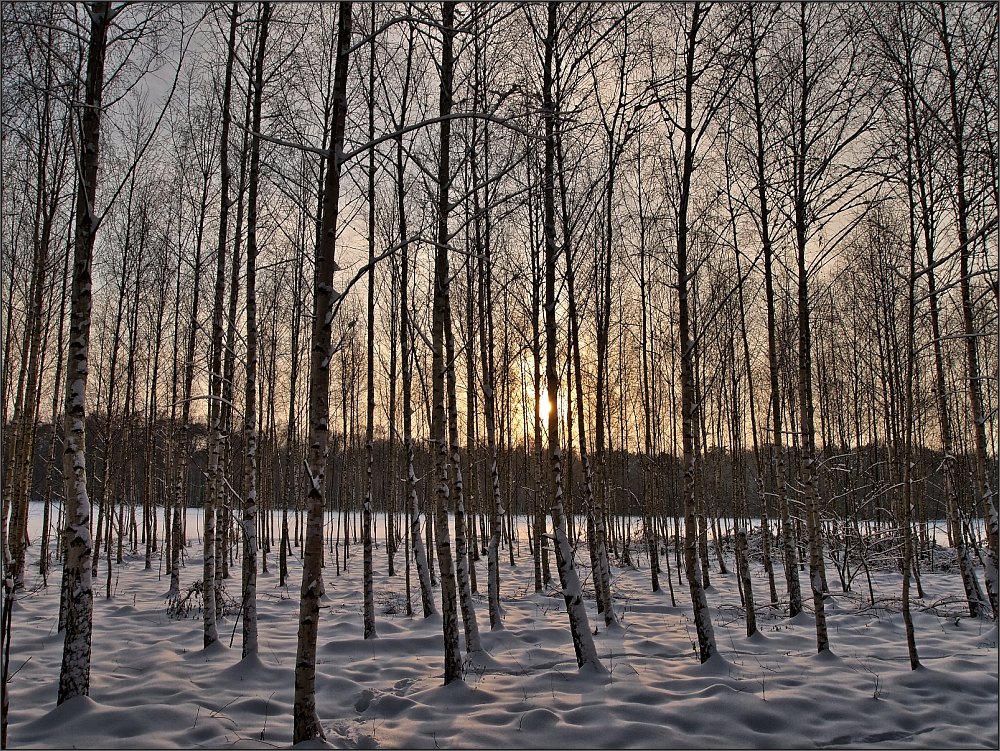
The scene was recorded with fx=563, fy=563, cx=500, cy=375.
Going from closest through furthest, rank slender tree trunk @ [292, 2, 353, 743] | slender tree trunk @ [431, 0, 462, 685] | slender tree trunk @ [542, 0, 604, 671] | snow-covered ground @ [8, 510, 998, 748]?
slender tree trunk @ [292, 2, 353, 743] < snow-covered ground @ [8, 510, 998, 748] < slender tree trunk @ [431, 0, 462, 685] < slender tree trunk @ [542, 0, 604, 671]

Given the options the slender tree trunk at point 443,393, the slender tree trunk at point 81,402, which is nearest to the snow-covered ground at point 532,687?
the slender tree trunk at point 81,402

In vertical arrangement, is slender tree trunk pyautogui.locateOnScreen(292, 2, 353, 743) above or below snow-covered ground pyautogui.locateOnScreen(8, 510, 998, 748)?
above

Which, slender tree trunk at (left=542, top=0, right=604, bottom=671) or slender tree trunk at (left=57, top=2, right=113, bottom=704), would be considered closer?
slender tree trunk at (left=57, top=2, right=113, bottom=704)

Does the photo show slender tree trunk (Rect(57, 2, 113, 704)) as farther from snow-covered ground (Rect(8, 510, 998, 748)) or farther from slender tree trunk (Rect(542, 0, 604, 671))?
slender tree trunk (Rect(542, 0, 604, 671))

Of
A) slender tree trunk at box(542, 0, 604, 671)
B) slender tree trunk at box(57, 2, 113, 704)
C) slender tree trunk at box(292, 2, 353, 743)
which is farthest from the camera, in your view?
slender tree trunk at box(542, 0, 604, 671)

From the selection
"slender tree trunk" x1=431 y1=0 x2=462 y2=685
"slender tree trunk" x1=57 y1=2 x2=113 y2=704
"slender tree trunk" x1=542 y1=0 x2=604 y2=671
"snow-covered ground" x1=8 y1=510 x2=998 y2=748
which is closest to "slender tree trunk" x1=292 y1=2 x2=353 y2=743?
"snow-covered ground" x1=8 y1=510 x2=998 y2=748

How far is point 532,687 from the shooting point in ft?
19.0

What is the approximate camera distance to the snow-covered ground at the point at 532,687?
4578mm

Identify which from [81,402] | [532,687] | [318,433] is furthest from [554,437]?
[81,402]

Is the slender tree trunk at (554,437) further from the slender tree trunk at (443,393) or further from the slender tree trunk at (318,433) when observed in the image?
the slender tree trunk at (318,433)

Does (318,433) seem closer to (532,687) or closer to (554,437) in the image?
(554,437)

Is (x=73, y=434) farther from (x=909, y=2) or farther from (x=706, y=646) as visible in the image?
(x=909, y=2)

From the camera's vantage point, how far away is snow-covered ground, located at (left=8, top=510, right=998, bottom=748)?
15.0 ft

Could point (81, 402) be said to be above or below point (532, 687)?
above
